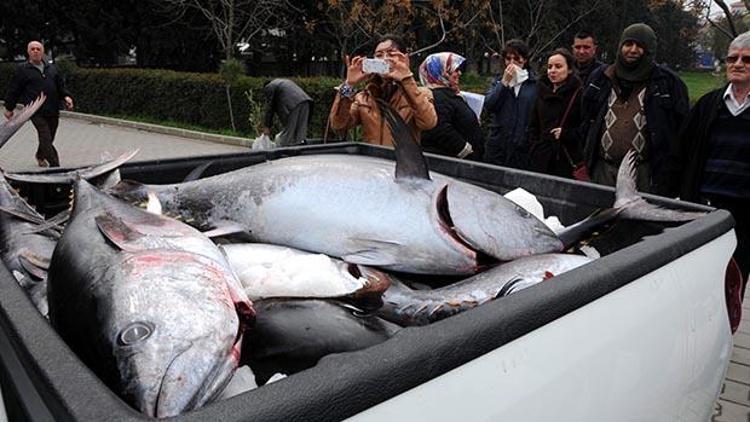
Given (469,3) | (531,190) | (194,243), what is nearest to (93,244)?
(194,243)

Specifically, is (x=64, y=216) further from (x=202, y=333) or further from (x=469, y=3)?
(x=469, y=3)

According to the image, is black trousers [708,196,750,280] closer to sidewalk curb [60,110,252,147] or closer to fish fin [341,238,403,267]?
fish fin [341,238,403,267]

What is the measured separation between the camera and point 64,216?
2.66 metres

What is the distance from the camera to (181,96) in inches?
742

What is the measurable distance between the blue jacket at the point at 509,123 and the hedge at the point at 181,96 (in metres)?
8.37

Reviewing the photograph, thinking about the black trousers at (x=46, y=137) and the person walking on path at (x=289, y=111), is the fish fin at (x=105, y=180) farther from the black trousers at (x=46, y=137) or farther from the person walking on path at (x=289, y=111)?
the black trousers at (x=46, y=137)

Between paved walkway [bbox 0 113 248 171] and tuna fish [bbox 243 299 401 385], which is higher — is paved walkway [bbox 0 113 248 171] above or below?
below

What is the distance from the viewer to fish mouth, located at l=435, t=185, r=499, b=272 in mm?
2188

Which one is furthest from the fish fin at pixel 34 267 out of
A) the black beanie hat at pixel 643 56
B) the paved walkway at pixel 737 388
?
the black beanie hat at pixel 643 56

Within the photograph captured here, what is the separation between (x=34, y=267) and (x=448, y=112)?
3.80m

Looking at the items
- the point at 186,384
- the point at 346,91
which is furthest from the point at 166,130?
the point at 186,384

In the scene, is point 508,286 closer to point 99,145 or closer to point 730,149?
point 730,149

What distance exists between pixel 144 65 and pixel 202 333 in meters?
30.3

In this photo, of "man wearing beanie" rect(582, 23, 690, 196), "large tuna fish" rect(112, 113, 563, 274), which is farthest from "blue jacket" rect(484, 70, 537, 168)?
"large tuna fish" rect(112, 113, 563, 274)
